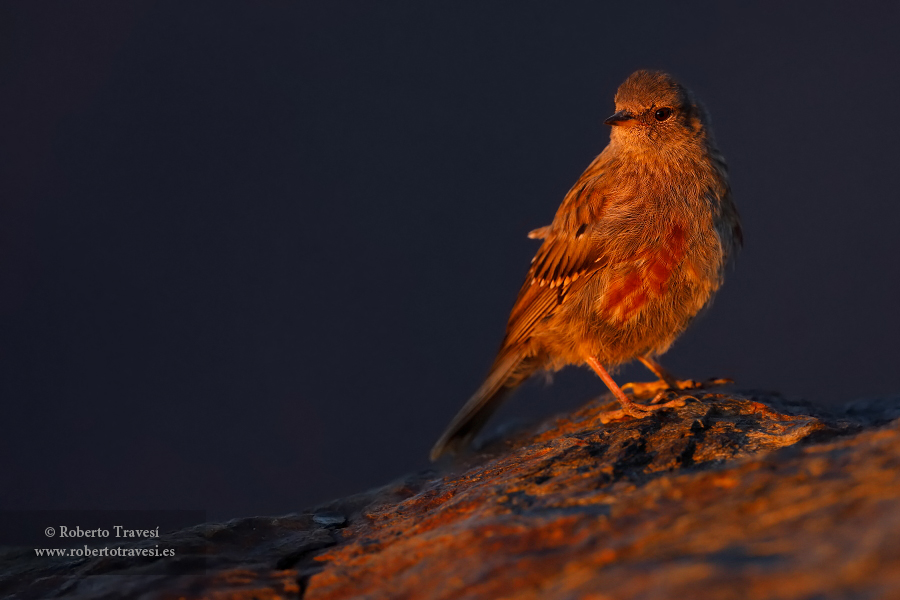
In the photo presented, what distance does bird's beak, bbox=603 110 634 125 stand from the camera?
16.4 feet

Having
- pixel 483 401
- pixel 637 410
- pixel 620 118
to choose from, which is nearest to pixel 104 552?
pixel 483 401

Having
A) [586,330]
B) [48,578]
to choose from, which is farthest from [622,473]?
[48,578]

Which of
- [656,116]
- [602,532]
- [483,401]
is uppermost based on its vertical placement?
[656,116]

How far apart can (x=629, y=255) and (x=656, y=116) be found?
1130 mm

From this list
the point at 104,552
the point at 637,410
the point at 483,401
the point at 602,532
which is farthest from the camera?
the point at 483,401

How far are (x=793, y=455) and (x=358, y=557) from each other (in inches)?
60.2

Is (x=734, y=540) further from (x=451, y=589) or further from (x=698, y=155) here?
(x=698, y=155)

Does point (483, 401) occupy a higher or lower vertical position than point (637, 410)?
higher

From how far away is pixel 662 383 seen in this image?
5.08m

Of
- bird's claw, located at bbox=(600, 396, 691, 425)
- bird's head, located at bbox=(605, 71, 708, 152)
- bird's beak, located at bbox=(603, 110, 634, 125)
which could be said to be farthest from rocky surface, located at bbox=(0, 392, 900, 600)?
bird's beak, located at bbox=(603, 110, 634, 125)

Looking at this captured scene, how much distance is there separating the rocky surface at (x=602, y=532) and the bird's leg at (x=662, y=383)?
38.5 inches

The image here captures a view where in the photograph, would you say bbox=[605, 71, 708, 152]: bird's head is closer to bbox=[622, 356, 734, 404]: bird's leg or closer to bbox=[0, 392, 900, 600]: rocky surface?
bbox=[622, 356, 734, 404]: bird's leg

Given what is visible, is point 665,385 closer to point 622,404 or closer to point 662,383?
point 662,383

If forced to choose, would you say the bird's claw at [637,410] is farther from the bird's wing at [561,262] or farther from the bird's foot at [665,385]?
the bird's wing at [561,262]
